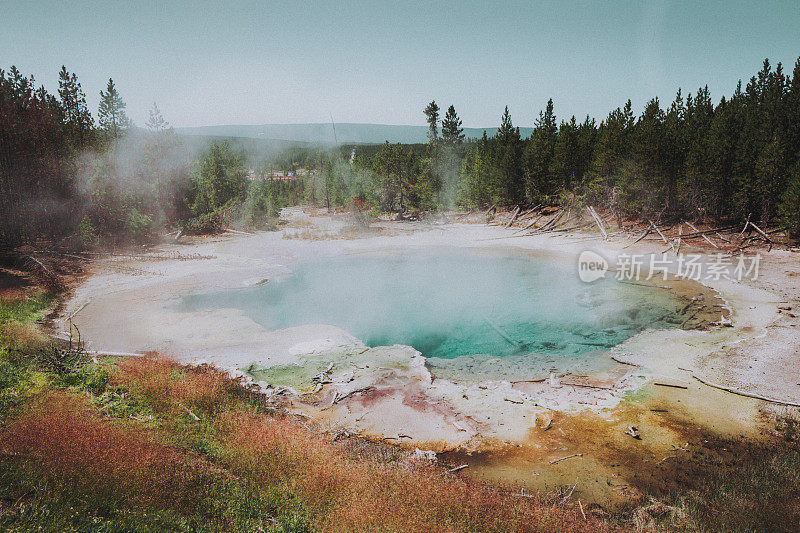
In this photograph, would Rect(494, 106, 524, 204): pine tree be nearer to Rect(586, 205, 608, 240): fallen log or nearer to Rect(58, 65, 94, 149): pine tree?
Rect(586, 205, 608, 240): fallen log

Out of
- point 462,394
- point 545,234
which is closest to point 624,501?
point 462,394

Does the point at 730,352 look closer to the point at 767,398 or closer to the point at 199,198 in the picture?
the point at 767,398

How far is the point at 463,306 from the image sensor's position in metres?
19.0

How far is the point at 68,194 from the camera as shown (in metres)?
26.3

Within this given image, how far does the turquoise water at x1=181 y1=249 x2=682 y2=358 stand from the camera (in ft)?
49.5

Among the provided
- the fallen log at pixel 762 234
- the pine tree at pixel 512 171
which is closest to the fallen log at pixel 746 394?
the fallen log at pixel 762 234

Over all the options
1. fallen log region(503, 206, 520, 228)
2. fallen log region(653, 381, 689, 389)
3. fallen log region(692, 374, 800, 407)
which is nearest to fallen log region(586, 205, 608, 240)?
fallen log region(503, 206, 520, 228)

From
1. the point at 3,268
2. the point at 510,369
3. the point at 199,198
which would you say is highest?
the point at 199,198

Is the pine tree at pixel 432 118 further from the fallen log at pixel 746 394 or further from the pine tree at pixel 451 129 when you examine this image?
the fallen log at pixel 746 394

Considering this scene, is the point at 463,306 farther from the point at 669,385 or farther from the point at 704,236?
the point at 704,236

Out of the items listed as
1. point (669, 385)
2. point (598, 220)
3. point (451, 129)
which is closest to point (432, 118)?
point (451, 129)

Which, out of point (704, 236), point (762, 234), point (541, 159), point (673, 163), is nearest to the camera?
point (762, 234)

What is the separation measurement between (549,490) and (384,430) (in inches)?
145

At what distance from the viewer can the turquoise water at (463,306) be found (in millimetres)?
15102
